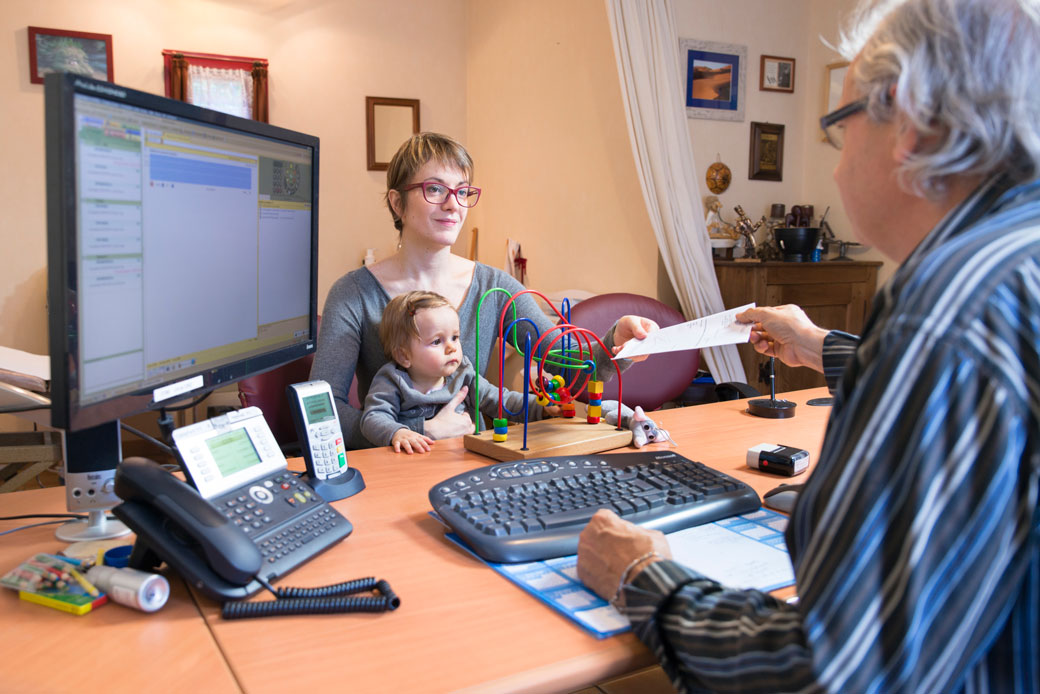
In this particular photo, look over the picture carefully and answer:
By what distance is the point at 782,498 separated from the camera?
126 cm

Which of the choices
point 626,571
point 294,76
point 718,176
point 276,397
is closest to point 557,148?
point 718,176

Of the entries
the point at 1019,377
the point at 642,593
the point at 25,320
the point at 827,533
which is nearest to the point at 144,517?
the point at 642,593

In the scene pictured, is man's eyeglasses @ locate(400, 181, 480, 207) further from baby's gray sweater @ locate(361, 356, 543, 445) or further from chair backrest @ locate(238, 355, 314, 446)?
chair backrest @ locate(238, 355, 314, 446)

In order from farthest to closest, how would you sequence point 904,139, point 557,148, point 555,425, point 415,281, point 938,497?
1. point 557,148
2. point 415,281
3. point 555,425
4. point 904,139
5. point 938,497

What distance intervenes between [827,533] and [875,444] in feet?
0.27

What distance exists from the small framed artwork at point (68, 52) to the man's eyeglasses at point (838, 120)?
4.42 meters

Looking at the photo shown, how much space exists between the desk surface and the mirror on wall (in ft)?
13.5

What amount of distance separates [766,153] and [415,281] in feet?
8.10

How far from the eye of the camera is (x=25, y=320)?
4324mm

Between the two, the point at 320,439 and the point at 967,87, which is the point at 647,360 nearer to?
the point at 320,439

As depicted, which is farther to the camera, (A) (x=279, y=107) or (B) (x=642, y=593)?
(A) (x=279, y=107)

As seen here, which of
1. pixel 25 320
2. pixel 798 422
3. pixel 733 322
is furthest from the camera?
pixel 25 320

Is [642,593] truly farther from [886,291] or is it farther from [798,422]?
[798,422]

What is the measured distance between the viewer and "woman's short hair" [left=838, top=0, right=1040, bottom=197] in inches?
26.5
